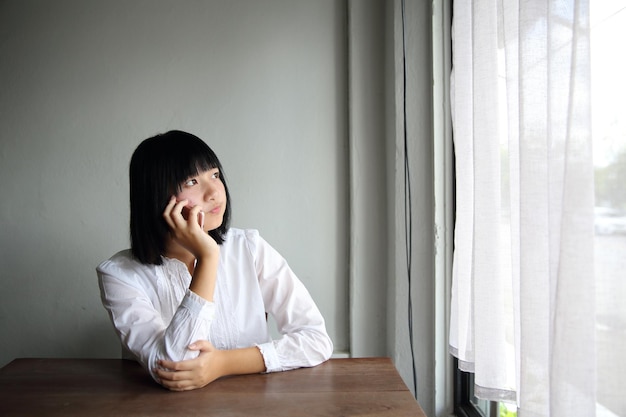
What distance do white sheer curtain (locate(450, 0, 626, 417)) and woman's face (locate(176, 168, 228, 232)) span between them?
2.23 feet

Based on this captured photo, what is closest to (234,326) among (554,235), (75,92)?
(554,235)

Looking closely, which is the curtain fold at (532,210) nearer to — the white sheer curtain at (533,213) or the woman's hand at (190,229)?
the white sheer curtain at (533,213)

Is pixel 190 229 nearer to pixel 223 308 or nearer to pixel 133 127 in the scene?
pixel 223 308

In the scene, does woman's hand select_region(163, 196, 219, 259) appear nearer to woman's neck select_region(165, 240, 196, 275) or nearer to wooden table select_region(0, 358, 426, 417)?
woman's neck select_region(165, 240, 196, 275)

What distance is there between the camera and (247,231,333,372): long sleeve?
1.25 m

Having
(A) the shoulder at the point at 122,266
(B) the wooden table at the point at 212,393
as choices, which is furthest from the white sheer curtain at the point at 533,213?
(A) the shoulder at the point at 122,266

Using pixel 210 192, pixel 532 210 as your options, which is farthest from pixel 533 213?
pixel 210 192

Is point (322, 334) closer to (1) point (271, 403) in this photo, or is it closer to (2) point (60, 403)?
(1) point (271, 403)

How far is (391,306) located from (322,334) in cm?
72

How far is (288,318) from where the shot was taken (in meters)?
1.45

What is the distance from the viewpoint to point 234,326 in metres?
1.46

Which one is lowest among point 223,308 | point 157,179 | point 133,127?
point 223,308

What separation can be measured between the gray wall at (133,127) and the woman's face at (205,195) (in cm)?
65

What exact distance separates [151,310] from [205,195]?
334mm
